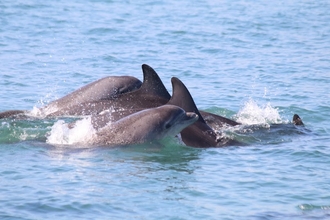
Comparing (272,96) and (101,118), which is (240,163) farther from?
(272,96)

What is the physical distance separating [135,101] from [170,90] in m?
4.92

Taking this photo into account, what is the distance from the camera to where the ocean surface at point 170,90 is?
1048cm

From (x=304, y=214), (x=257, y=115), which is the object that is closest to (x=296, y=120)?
(x=257, y=115)

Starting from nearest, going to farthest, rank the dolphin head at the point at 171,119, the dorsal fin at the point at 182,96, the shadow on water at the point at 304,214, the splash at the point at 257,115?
the shadow on water at the point at 304,214 < the dolphin head at the point at 171,119 < the dorsal fin at the point at 182,96 < the splash at the point at 257,115

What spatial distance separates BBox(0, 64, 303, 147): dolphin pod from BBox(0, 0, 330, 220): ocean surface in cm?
33

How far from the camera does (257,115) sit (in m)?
16.1

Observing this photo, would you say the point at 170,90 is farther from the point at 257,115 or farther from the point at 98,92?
the point at 98,92

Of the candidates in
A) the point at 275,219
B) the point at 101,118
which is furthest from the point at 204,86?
the point at 275,219

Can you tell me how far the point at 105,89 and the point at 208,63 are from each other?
25.7 feet

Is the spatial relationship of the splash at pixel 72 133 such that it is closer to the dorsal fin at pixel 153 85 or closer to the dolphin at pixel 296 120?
the dorsal fin at pixel 153 85

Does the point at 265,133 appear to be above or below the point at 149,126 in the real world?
below

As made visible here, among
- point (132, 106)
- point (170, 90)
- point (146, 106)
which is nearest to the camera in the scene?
point (146, 106)

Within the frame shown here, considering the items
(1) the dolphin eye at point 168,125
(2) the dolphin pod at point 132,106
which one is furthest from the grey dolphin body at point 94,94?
(1) the dolphin eye at point 168,125

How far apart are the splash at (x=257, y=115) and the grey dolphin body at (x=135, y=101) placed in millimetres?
2255
